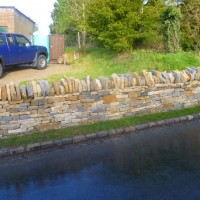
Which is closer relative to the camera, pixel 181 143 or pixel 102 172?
pixel 102 172

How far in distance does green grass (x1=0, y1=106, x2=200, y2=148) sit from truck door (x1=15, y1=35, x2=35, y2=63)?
908cm

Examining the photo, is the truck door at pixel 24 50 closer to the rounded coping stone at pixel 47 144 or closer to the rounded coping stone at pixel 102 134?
the rounded coping stone at pixel 102 134

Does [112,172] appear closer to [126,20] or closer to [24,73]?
[24,73]

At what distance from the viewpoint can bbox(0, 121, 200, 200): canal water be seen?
5.56 m

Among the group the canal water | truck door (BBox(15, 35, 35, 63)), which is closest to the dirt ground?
truck door (BBox(15, 35, 35, 63))

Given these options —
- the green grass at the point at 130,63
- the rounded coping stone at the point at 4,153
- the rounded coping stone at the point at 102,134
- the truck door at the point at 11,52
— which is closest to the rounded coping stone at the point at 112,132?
the rounded coping stone at the point at 102,134

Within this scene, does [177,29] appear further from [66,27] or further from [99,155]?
[66,27]

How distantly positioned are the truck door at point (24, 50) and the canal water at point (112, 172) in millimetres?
10092

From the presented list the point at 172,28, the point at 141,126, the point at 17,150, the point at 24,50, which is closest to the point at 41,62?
the point at 24,50

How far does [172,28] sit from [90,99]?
31.7 feet

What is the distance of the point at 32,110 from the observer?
27.3ft

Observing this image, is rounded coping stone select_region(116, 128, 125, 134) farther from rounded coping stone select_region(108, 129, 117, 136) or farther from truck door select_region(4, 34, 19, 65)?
truck door select_region(4, 34, 19, 65)

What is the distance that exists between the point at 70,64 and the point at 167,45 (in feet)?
21.3

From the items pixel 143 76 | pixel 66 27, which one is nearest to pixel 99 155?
pixel 143 76
